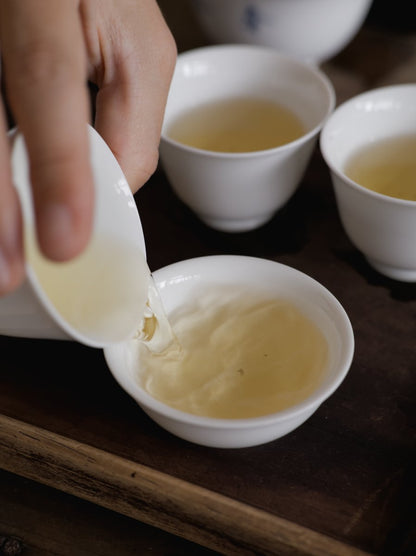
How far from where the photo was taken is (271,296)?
942mm

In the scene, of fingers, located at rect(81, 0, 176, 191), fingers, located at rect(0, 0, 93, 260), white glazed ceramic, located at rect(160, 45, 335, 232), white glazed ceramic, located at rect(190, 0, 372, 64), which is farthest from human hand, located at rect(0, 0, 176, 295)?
white glazed ceramic, located at rect(190, 0, 372, 64)

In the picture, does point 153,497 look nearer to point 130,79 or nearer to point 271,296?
point 271,296

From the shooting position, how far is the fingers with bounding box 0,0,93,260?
0.58m

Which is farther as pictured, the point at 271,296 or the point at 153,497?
the point at 271,296

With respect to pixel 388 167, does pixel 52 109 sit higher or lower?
higher

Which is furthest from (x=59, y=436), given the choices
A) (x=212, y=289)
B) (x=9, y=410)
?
(x=212, y=289)

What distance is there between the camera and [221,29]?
143 centimetres

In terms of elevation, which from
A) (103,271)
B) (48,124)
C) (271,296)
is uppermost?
(48,124)

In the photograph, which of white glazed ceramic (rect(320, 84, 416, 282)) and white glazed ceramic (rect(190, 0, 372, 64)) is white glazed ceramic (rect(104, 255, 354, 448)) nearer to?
white glazed ceramic (rect(320, 84, 416, 282))

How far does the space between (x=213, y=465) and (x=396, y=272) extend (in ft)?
1.31

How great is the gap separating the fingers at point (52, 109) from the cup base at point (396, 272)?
1.84ft

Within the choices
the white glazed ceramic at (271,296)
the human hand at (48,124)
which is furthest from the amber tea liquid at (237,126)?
the human hand at (48,124)

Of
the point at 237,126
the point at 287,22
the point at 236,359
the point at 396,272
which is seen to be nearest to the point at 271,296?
the point at 236,359

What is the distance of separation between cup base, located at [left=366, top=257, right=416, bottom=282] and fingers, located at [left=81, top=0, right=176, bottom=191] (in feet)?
1.14
